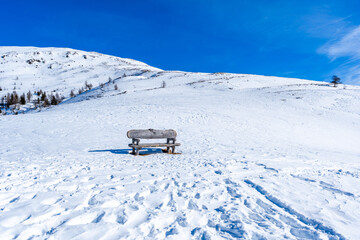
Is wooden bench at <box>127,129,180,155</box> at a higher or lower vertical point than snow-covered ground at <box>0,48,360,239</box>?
higher

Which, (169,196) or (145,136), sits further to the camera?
(145,136)

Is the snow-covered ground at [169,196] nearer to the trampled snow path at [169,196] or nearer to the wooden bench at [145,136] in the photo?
the trampled snow path at [169,196]

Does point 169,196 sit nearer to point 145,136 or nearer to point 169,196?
point 169,196

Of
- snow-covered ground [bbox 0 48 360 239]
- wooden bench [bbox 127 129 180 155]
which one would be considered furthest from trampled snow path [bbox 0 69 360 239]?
wooden bench [bbox 127 129 180 155]

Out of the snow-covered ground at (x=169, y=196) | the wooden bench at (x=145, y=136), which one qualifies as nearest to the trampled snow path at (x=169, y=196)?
the snow-covered ground at (x=169, y=196)

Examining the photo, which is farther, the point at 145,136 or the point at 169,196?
the point at 145,136

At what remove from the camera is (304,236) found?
11.3 feet

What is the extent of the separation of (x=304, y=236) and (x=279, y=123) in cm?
1981

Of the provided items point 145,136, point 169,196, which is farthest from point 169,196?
point 145,136

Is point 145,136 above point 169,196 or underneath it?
above

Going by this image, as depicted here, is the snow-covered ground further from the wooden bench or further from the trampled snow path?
the wooden bench

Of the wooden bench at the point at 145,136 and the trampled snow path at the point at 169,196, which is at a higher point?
the wooden bench at the point at 145,136

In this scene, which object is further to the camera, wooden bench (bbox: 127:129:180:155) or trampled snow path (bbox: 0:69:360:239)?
wooden bench (bbox: 127:129:180:155)

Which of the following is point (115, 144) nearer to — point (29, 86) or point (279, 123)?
point (279, 123)
